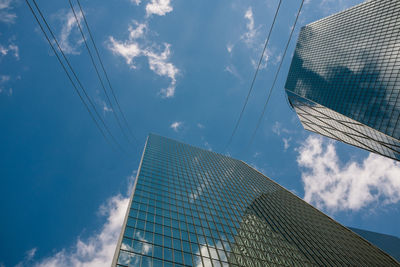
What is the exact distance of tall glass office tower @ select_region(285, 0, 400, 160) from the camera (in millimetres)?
69688

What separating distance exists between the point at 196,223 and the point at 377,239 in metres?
130

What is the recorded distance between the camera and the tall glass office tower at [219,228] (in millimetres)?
27672

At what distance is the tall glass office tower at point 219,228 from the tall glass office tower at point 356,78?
34901mm

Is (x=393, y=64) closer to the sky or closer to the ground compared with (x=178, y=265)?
closer to the sky

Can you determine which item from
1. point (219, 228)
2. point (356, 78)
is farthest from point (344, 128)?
point (219, 228)

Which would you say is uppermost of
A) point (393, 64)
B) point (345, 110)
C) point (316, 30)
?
point (316, 30)

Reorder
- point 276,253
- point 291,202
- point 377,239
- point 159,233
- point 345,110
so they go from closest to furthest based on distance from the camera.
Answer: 1. point 159,233
2. point 276,253
3. point 291,202
4. point 345,110
5. point 377,239

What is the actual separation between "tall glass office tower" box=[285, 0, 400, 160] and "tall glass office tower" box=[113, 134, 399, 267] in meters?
34.9

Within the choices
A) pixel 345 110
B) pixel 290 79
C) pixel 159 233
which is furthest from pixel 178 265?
pixel 290 79

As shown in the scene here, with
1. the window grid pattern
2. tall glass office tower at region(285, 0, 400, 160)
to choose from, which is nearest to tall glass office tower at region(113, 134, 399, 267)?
the window grid pattern

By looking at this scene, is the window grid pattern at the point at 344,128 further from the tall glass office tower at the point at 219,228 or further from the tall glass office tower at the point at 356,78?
the tall glass office tower at the point at 219,228

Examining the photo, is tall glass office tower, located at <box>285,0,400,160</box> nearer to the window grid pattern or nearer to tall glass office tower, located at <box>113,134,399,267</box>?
the window grid pattern

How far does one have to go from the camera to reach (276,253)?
34.3 m

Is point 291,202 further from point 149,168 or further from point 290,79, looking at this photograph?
point 290,79
